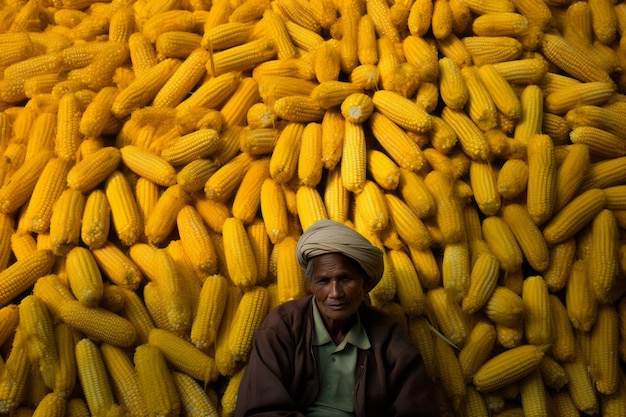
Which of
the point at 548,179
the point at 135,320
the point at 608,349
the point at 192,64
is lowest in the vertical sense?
the point at 608,349

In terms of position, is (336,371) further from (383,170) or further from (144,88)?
(144,88)

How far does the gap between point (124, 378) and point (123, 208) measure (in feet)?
2.50

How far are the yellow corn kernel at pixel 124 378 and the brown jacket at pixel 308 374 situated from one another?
18.7 inches

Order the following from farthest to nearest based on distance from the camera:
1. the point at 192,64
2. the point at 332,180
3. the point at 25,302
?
the point at 192,64 < the point at 332,180 < the point at 25,302

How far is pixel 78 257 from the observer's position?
9.57ft

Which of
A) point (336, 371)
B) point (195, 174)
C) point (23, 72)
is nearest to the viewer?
point (336, 371)

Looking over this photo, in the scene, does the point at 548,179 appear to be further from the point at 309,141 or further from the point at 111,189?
the point at 111,189

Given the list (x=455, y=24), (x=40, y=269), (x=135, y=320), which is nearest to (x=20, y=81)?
(x=40, y=269)

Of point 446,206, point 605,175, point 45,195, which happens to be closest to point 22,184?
point 45,195

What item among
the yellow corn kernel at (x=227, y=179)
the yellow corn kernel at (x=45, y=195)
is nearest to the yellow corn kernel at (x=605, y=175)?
the yellow corn kernel at (x=227, y=179)

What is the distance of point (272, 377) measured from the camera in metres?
2.39

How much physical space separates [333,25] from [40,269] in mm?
1890

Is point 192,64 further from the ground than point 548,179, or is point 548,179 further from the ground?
point 192,64

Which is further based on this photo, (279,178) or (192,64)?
(192,64)
